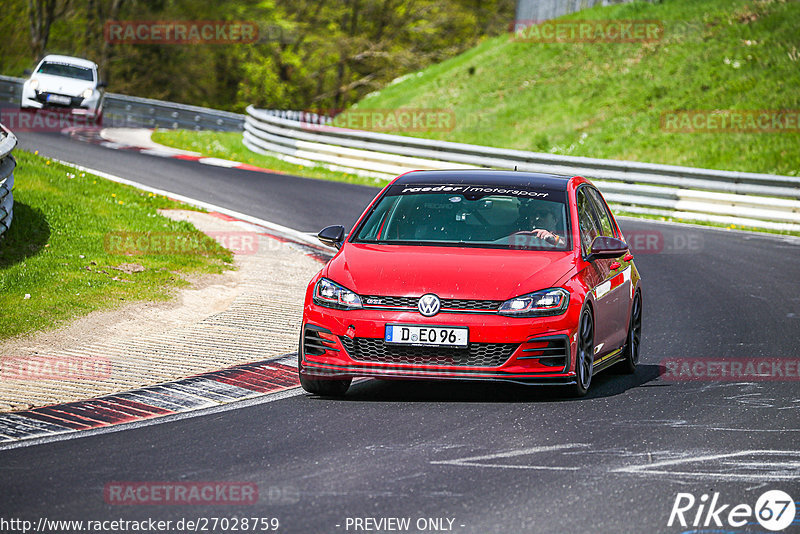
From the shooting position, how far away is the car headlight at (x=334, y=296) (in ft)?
27.2

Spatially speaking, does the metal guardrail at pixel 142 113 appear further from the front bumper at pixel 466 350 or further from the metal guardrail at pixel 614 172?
the front bumper at pixel 466 350

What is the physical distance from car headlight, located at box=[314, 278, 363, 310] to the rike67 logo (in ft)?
9.62

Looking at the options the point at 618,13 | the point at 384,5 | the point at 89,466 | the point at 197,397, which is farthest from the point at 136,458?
the point at 384,5

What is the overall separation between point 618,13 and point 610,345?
28.8m

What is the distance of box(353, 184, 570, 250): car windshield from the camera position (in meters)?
9.10

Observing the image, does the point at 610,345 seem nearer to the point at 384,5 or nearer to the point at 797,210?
the point at 797,210

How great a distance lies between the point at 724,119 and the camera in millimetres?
29422

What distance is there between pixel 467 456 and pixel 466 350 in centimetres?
134

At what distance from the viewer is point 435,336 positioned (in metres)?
8.05

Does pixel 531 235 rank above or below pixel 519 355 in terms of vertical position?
above

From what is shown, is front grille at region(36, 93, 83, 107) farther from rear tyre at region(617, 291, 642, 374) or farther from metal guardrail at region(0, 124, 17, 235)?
rear tyre at region(617, 291, 642, 374)

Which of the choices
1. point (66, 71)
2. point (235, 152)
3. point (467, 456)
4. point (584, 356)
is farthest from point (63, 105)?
point (467, 456)

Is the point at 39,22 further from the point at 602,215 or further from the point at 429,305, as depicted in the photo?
the point at 429,305

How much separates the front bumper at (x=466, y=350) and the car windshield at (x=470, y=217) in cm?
100
